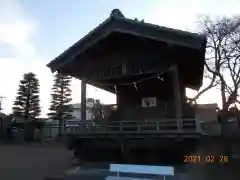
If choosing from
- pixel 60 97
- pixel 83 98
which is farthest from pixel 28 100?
pixel 83 98

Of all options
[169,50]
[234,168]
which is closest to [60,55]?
[169,50]

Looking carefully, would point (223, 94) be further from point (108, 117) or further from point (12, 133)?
point (12, 133)

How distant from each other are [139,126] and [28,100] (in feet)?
125

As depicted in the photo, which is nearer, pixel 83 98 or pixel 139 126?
pixel 139 126

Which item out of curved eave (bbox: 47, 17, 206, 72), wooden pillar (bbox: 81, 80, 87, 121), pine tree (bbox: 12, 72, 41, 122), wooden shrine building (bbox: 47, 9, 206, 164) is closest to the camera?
curved eave (bbox: 47, 17, 206, 72)

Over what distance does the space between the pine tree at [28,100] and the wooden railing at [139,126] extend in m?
34.7

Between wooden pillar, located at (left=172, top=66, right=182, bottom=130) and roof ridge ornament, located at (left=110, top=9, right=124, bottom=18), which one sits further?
roof ridge ornament, located at (left=110, top=9, right=124, bottom=18)

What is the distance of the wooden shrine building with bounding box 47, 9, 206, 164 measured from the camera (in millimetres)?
12453

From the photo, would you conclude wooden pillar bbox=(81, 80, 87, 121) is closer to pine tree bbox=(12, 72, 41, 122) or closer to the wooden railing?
the wooden railing

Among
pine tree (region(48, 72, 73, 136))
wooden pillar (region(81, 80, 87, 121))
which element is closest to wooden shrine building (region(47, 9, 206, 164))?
wooden pillar (region(81, 80, 87, 121))

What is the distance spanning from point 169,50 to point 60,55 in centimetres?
490

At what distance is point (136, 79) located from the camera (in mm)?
14836

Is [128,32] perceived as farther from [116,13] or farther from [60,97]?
[60,97]

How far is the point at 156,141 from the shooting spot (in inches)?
494
